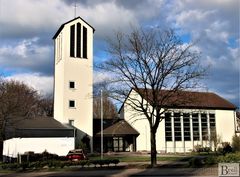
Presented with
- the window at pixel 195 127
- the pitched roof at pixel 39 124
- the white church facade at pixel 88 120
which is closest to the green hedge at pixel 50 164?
the pitched roof at pixel 39 124

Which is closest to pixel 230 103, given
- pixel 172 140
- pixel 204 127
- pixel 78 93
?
pixel 204 127

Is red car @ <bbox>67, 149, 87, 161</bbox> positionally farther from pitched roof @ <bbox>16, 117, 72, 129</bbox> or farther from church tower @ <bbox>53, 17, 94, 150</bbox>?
church tower @ <bbox>53, 17, 94, 150</bbox>

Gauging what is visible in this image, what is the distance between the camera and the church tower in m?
56.6

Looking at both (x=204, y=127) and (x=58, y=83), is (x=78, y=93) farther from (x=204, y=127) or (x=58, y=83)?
(x=204, y=127)

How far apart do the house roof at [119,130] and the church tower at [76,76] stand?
11.8 feet

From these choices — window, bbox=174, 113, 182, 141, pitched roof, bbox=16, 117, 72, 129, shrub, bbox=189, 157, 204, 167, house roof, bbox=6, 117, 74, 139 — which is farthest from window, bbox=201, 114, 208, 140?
shrub, bbox=189, 157, 204, 167

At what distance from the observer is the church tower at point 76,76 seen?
5662 centimetres

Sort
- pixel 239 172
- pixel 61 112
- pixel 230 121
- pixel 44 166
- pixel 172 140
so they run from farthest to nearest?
pixel 230 121 → pixel 172 140 → pixel 61 112 → pixel 44 166 → pixel 239 172

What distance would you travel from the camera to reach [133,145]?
6197 centimetres

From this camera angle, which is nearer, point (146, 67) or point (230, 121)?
point (146, 67)

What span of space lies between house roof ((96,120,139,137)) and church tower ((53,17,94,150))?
11.8 feet

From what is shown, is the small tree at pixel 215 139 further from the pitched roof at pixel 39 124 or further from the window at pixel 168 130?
the pitched roof at pixel 39 124

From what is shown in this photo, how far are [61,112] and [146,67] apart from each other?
31.1 m

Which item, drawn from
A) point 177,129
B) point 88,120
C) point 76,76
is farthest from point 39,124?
point 177,129
